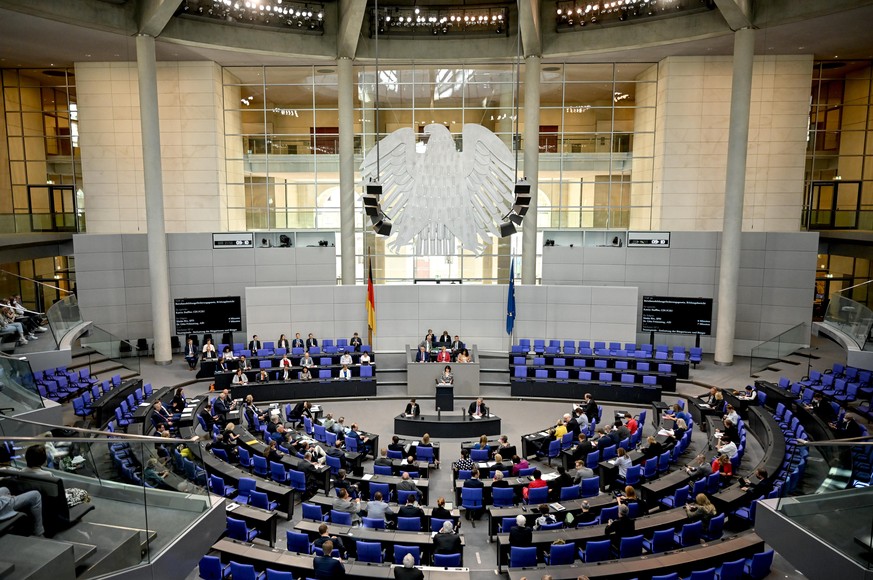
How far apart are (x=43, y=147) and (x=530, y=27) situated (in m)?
19.9

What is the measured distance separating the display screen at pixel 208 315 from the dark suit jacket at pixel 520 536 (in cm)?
1528

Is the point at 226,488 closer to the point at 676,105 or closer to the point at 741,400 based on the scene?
the point at 741,400

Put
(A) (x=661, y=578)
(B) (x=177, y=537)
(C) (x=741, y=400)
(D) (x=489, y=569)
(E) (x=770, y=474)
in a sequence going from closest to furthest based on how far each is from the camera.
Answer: (B) (x=177, y=537) < (A) (x=661, y=578) < (D) (x=489, y=569) < (E) (x=770, y=474) < (C) (x=741, y=400)

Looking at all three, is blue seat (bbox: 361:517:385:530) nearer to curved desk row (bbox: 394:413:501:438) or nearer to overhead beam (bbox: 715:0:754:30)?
curved desk row (bbox: 394:413:501:438)

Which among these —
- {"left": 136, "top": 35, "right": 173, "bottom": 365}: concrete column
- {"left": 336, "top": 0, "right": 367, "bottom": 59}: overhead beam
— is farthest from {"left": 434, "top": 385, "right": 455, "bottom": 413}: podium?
{"left": 336, "top": 0, "right": 367, "bottom": 59}: overhead beam

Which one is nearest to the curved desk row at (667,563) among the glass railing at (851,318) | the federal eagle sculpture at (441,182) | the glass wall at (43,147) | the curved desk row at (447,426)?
the curved desk row at (447,426)

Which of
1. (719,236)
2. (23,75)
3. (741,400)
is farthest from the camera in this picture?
(23,75)

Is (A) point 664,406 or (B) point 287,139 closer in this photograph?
(A) point 664,406

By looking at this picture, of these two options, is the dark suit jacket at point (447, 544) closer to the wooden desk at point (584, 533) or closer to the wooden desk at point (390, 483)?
the wooden desk at point (584, 533)

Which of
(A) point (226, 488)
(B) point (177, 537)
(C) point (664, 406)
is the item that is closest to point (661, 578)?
(B) point (177, 537)

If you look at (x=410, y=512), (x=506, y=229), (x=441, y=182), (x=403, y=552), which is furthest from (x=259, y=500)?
(x=441, y=182)

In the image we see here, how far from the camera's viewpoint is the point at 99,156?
846 inches

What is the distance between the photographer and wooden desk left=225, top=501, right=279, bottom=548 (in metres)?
9.48

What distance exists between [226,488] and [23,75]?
2121 centimetres
